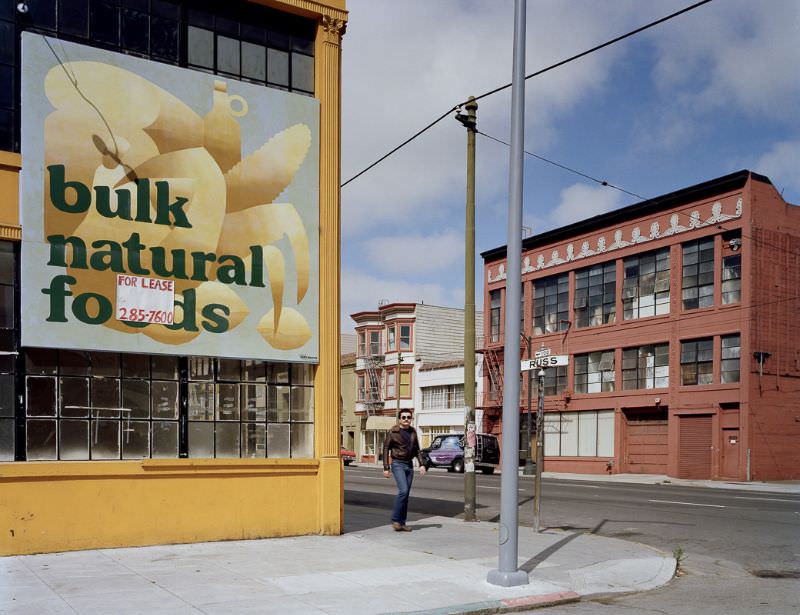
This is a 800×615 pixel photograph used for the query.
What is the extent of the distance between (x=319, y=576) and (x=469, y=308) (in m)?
7.18

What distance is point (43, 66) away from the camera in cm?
1066

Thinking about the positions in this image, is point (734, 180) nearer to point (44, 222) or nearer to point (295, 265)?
point (295, 265)

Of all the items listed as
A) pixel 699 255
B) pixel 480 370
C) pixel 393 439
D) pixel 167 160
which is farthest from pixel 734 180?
pixel 167 160

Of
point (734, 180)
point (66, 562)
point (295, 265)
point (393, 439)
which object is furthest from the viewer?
point (734, 180)

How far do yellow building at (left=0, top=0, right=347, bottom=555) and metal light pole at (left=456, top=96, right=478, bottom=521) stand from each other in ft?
11.0

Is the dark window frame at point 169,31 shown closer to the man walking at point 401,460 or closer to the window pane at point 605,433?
the man walking at point 401,460

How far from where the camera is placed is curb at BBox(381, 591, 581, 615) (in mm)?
7836

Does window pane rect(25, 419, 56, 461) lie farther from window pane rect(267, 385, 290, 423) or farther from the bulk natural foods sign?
window pane rect(267, 385, 290, 423)

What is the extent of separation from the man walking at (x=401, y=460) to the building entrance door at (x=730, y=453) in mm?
25764

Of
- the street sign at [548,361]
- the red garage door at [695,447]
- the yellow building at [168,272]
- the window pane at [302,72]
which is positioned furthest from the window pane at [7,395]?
the red garage door at [695,447]

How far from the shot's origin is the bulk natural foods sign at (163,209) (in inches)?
418

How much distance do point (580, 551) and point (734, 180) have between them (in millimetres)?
27704

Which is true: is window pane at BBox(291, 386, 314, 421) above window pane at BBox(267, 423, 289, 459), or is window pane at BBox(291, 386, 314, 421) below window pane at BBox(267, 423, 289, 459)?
above

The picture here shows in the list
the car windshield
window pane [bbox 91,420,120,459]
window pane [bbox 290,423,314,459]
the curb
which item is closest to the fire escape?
the car windshield
